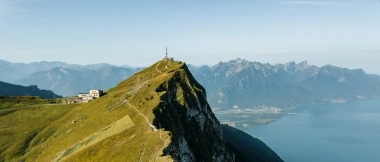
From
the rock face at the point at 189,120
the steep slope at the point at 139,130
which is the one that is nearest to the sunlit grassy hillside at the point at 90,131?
the steep slope at the point at 139,130

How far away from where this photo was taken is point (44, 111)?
183625 millimetres

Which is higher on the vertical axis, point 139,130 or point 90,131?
point 139,130

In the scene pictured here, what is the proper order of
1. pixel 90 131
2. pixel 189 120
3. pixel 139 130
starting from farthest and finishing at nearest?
pixel 189 120 → pixel 90 131 → pixel 139 130

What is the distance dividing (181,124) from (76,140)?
38290mm

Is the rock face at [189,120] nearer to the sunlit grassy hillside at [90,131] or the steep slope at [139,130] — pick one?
the steep slope at [139,130]

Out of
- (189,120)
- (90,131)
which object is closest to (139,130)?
(90,131)

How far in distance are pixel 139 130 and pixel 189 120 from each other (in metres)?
33.9

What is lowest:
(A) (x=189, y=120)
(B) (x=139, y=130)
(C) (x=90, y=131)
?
(C) (x=90, y=131)

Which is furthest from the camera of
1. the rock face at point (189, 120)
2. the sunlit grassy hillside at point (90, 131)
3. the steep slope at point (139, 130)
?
the rock face at point (189, 120)

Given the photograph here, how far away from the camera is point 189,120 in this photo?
13575 centimetres

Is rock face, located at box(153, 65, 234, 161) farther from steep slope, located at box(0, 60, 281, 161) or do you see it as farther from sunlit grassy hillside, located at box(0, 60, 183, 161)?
sunlit grassy hillside, located at box(0, 60, 183, 161)

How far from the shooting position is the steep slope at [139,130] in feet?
312

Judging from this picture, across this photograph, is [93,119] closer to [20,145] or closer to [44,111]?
[20,145]

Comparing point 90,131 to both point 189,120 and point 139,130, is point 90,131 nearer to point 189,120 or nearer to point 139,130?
point 139,130
